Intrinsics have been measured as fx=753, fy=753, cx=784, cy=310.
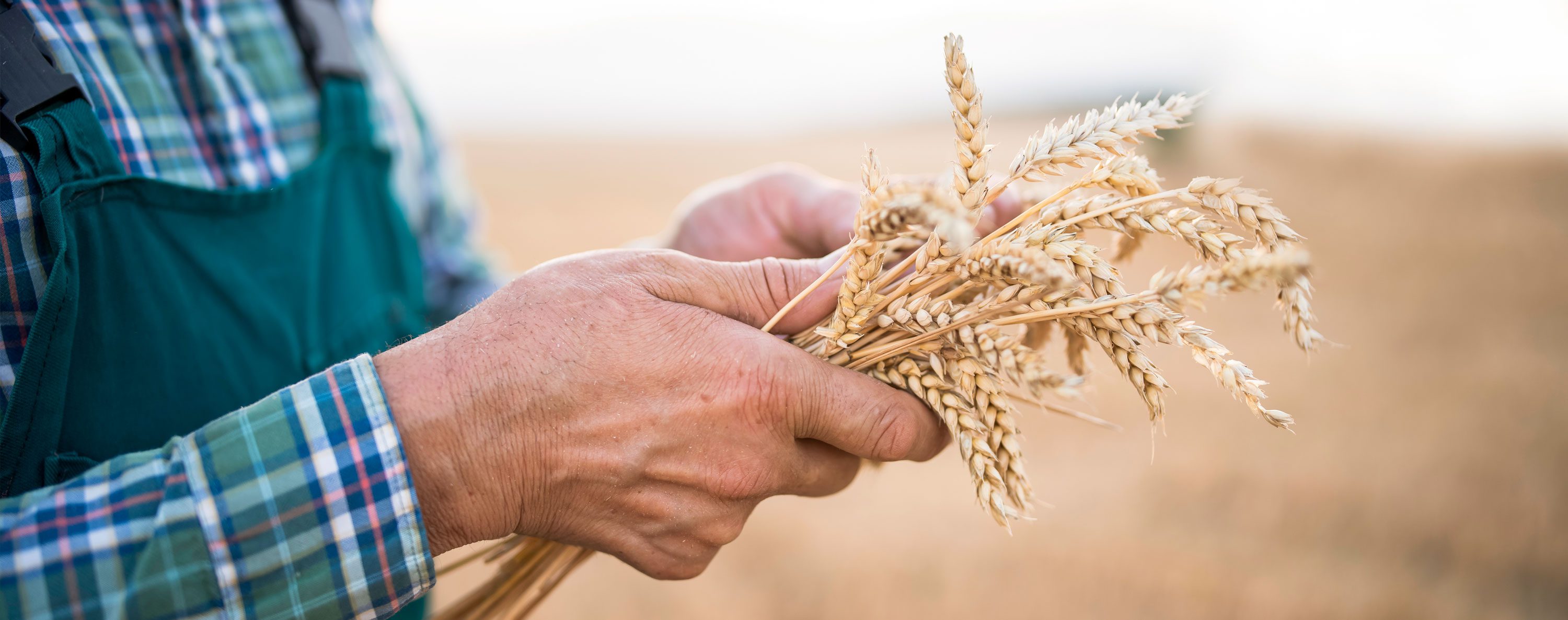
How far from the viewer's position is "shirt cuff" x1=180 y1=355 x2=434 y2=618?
3.14 feet

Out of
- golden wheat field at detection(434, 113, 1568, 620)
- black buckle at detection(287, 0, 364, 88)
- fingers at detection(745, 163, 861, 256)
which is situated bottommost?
golden wheat field at detection(434, 113, 1568, 620)

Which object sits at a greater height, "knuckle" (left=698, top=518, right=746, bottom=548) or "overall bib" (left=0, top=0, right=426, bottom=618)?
"overall bib" (left=0, top=0, right=426, bottom=618)

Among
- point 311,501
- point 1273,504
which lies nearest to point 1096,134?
point 311,501

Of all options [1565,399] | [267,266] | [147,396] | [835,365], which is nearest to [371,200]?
[267,266]

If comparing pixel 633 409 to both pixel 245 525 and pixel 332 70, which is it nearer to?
pixel 245 525

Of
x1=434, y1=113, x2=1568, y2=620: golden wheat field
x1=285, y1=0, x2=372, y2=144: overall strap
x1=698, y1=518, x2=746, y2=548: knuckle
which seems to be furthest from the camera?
x1=434, y1=113, x2=1568, y2=620: golden wheat field

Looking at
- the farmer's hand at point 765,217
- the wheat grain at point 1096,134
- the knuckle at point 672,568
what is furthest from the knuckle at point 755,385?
the farmer's hand at point 765,217

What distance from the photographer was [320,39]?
5.39ft

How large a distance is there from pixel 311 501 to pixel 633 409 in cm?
44

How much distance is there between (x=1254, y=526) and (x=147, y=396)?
3812mm

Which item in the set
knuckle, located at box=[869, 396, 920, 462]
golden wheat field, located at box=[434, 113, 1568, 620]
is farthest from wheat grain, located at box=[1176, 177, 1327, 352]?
golden wheat field, located at box=[434, 113, 1568, 620]

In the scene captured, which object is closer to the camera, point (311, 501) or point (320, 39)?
point (311, 501)

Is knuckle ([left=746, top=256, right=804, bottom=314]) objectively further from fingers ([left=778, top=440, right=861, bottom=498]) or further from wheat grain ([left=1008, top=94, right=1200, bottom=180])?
wheat grain ([left=1008, top=94, right=1200, bottom=180])

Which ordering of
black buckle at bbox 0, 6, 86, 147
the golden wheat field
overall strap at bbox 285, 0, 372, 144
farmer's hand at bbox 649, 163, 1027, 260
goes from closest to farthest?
1. black buckle at bbox 0, 6, 86, 147
2. overall strap at bbox 285, 0, 372, 144
3. farmer's hand at bbox 649, 163, 1027, 260
4. the golden wheat field
